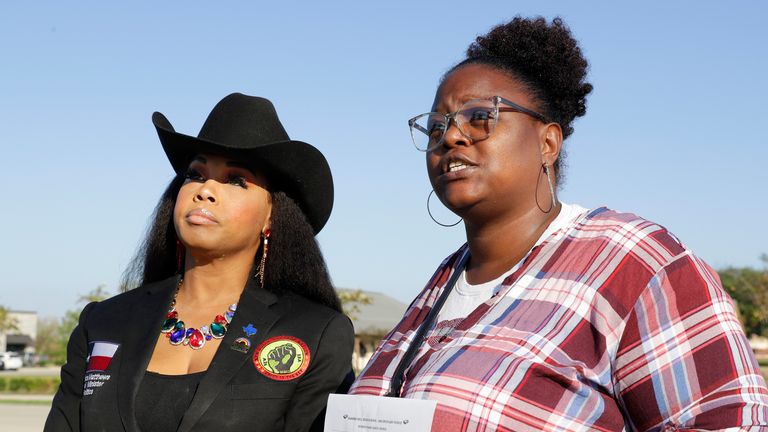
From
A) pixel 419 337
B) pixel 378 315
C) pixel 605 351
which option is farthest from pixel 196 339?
pixel 378 315

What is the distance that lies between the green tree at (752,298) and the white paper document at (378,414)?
62.7 m

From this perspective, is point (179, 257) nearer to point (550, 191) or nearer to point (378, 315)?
point (550, 191)

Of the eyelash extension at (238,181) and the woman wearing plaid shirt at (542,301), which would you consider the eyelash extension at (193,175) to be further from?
the woman wearing plaid shirt at (542,301)

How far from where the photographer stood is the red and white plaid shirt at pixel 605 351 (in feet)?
7.31

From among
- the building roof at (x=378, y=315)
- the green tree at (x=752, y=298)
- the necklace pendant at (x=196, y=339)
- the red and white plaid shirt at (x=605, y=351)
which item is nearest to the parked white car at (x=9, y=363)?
the building roof at (x=378, y=315)

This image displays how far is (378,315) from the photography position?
51625 mm

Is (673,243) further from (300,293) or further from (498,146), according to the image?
(300,293)

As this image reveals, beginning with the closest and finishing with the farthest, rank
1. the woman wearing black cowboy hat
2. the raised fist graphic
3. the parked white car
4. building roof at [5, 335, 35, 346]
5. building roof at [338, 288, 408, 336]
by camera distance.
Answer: the woman wearing black cowboy hat, the raised fist graphic, building roof at [338, 288, 408, 336], the parked white car, building roof at [5, 335, 35, 346]

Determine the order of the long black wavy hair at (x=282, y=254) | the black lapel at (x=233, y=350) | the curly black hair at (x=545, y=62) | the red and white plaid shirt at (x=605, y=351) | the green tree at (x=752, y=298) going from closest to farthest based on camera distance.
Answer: the red and white plaid shirt at (x=605, y=351), the curly black hair at (x=545, y=62), the black lapel at (x=233, y=350), the long black wavy hair at (x=282, y=254), the green tree at (x=752, y=298)

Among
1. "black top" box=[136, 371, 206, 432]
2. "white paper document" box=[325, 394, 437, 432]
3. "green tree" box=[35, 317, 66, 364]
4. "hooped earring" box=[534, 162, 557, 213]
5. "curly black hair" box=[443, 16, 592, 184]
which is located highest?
"curly black hair" box=[443, 16, 592, 184]

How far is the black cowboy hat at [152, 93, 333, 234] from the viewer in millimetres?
3889

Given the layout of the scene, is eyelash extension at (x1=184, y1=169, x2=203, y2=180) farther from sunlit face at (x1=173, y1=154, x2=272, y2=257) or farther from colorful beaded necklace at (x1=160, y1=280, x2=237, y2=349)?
colorful beaded necklace at (x1=160, y1=280, x2=237, y2=349)

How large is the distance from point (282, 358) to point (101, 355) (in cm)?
78

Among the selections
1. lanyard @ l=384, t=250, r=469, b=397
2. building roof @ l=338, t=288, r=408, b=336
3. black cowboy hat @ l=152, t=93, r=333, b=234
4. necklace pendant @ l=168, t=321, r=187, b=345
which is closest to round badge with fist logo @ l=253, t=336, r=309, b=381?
necklace pendant @ l=168, t=321, r=187, b=345
